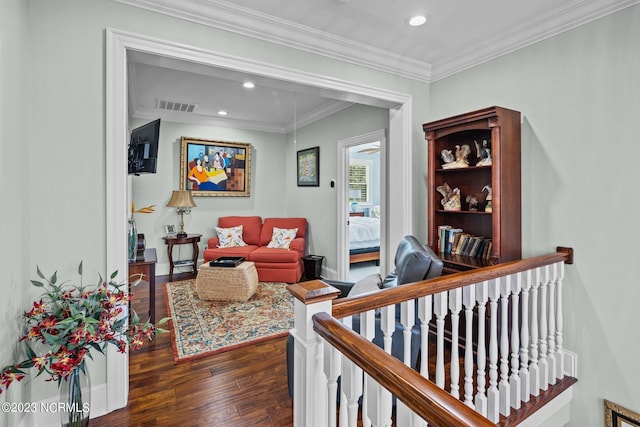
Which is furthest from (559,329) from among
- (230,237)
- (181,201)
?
(181,201)

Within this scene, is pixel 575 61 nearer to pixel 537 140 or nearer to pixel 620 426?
pixel 537 140

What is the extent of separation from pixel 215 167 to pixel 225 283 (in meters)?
2.52

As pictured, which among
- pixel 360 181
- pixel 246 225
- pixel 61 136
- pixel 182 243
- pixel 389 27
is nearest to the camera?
pixel 61 136

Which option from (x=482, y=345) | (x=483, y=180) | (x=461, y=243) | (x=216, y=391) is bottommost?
(x=216, y=391)

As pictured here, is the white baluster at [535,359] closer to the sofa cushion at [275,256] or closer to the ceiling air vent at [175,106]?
the sofa cushion at [275,256]

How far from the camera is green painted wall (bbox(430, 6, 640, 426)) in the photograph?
2.04 meters

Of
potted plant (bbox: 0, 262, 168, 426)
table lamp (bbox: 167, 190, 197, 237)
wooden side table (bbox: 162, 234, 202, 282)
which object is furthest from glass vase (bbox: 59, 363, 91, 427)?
table lamp (bbox: 167, 190, 197, 237)

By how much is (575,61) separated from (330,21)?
1797 mm

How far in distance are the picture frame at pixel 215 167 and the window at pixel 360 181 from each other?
3.39m

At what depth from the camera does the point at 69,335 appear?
4.95 ft

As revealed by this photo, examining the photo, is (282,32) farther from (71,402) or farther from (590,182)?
(71,402)

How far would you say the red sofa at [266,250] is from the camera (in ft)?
15.4

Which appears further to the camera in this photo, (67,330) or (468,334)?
(468,334)

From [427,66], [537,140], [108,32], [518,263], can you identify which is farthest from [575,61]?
[108,32]
